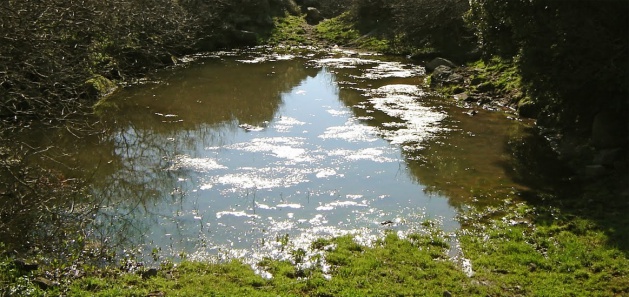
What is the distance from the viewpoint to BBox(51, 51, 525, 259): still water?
42.5ft

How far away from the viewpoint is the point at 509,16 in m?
19.3

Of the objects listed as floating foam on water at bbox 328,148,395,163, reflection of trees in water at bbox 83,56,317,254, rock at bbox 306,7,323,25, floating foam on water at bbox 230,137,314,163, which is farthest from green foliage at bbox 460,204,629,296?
rock at bbox 306,7,323,25

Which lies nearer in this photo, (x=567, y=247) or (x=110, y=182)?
(x=567, y=247)

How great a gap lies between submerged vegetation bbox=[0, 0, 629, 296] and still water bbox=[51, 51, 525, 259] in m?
0.93

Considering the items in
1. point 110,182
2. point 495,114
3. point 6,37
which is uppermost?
point 6,37

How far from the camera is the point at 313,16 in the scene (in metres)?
49.2

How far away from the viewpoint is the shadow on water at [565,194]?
1226cm

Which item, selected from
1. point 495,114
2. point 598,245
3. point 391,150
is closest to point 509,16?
point 495,114

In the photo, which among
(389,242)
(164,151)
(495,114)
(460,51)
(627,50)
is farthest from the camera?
(460,51)

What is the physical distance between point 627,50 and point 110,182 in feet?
45.9

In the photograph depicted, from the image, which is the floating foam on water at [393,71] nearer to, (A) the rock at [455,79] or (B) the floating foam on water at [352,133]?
(A) the rock at [455,79]

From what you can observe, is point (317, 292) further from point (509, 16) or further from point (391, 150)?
point (509, 16)

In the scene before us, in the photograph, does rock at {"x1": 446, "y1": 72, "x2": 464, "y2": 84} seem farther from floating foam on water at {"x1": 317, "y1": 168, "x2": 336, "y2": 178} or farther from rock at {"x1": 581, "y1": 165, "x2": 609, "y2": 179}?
floating foam on water at {"x1": 317, "y1": 168, "x2": 336, "y2": 178}

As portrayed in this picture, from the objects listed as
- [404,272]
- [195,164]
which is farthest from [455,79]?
[404,272]
